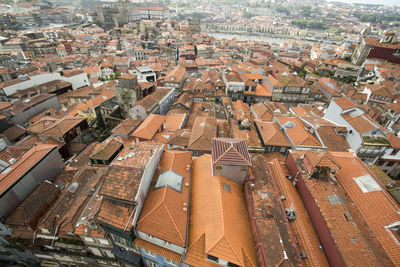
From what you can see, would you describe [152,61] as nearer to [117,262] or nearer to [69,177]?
[69,177]

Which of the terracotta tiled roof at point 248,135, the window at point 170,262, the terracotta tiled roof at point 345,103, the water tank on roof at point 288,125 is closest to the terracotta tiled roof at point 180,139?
the terracotta tiled roof at point 248,135

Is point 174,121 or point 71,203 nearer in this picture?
point 71,203

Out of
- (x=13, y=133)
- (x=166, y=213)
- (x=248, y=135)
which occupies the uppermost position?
(x=166, y=213)

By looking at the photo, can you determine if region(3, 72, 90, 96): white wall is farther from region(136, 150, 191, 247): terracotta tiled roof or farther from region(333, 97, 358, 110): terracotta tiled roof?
region(333, 97, 358, 110): terracotta tiled roof

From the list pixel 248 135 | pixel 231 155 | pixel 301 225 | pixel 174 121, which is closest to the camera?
pixel 301 225

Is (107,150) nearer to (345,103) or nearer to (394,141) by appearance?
(345,103)

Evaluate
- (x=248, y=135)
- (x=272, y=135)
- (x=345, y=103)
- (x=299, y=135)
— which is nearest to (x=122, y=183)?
A: (x=248, y=135)
